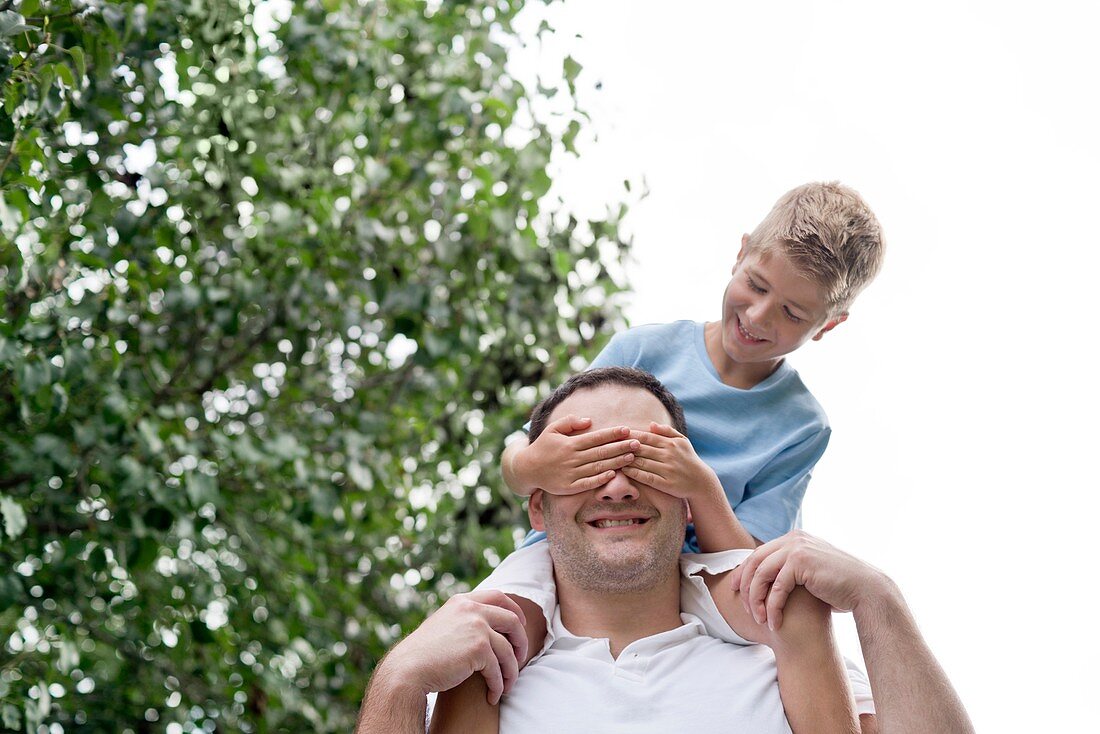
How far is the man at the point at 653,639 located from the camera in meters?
1.57

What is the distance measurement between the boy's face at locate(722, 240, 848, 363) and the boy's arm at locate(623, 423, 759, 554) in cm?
21

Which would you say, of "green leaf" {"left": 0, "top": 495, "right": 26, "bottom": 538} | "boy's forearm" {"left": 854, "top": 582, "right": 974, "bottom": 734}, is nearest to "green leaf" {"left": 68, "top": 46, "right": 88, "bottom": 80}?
"green leaf" {"left": 0, "top": 495, "right": 26, "bottom": 538}

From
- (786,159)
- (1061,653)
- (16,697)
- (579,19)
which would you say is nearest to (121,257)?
(16,697)

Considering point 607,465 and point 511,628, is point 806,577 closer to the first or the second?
point 607,465

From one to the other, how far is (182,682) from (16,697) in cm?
85

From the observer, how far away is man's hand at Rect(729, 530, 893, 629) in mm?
1568

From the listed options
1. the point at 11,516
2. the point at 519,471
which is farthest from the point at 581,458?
the point at 11,516

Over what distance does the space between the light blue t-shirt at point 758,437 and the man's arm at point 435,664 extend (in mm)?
452

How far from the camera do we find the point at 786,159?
3.85 m

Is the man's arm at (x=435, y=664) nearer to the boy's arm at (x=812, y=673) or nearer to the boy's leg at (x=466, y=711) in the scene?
the boy's leg at (x=466, y=711)

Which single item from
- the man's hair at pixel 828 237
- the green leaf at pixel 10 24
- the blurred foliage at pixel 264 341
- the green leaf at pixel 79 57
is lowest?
the blurred foliage at pixel 264 341

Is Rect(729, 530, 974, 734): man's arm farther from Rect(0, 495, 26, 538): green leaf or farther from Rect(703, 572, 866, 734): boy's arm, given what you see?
Rect(0, 495, 26, 538): green leaf

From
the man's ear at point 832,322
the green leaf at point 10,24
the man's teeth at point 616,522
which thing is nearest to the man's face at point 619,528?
the man's teeth at point 616,522

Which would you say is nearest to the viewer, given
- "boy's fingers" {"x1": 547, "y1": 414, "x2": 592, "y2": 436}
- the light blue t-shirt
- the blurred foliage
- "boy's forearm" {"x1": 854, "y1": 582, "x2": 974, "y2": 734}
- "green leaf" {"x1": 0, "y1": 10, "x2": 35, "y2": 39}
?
"boy's forearm" {"x1": 854, "y1": 582, "x2": 974, "y2": 734}
